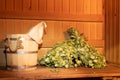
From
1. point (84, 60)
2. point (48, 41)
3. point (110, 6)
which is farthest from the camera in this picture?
point (110, 6)

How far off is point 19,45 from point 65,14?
0.60m

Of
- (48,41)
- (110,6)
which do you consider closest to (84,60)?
(48,41)

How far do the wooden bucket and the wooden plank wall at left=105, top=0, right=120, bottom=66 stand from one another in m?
1.31

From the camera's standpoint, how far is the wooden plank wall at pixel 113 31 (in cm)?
279

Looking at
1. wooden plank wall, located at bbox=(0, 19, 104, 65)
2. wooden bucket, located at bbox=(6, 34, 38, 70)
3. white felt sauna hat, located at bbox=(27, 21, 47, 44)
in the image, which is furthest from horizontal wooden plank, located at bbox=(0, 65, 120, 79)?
wooden plank wall, located at bbox=(0, 19, 104, 65)

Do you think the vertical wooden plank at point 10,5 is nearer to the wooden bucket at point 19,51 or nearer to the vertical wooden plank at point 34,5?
the vertical wooden plank at point 34,5

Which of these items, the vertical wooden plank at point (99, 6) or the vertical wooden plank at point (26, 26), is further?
the vertical wooden plank at point (99, 6)

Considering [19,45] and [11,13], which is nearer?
[19,45]

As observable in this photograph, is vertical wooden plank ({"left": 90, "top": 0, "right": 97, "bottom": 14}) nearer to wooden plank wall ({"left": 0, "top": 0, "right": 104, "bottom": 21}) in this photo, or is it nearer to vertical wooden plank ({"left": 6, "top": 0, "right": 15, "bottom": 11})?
wooden plank wall ({"left": 0, "top": 0, "right": 104, "bottom": 21})

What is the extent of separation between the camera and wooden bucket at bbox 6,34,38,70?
178cm

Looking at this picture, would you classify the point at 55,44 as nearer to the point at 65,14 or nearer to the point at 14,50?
the point at 65,14

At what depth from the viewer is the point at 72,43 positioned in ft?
6.86

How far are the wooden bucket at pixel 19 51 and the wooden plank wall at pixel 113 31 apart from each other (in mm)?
1312

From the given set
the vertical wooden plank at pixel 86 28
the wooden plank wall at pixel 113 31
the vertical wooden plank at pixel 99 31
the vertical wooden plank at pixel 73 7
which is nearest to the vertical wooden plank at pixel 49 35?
the vertical wooden plank at pixel 73 7
